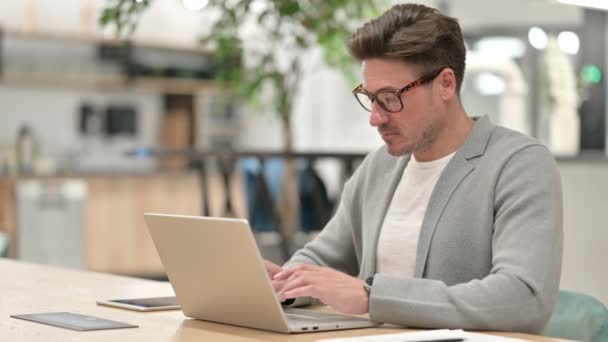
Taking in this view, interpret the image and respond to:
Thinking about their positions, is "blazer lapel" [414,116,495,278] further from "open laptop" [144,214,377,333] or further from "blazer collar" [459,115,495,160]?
"open laptop" [144,214,377,333]

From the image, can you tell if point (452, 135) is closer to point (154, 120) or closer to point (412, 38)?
point (412, 38)

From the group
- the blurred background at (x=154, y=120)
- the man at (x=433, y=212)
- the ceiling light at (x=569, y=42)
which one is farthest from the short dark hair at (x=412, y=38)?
the blurred background at (x=154, y=120)

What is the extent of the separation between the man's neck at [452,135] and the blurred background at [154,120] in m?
4.13

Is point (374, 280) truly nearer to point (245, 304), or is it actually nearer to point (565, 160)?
point (245, 304)

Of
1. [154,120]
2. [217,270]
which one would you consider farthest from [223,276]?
[154,120]

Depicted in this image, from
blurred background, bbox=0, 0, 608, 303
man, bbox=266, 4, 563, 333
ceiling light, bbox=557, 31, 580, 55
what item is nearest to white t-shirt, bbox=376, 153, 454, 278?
man, bbox=266, 4, 563, 333

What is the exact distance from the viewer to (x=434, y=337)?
5.49 ft

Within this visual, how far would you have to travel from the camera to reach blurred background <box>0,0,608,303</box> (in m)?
7.41

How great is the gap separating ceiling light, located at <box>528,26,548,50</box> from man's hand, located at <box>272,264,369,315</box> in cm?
521

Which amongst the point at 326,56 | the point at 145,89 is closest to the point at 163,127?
the point at 145,89

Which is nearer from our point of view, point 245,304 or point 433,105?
point 245,304

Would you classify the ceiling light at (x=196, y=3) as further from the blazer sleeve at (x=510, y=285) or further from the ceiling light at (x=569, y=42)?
the blazer sleeve at (x=510, y=285)

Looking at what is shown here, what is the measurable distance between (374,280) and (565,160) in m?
3.17

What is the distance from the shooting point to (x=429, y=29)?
2170mm
